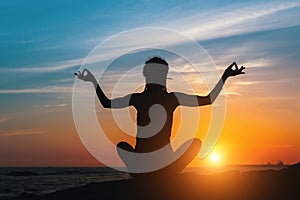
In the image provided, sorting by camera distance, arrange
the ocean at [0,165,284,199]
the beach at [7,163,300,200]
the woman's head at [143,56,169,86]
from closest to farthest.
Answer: the woman's head at [143,56,169,86]
the beach at [7,163,300,200]
the ocean at [0,165,284,199]

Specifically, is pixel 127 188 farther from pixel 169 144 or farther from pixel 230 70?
pixel 230 70

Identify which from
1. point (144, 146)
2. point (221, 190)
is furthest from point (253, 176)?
point (144, 146)

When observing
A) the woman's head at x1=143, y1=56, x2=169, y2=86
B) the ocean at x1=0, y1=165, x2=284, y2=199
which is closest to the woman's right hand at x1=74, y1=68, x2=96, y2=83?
the woman's head at x1=143, y1=56, x2=169, y2=86

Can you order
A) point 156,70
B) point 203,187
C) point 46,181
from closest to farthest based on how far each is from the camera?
point 156,70 < point 203,187 < point 46,181

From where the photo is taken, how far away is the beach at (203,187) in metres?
9.63

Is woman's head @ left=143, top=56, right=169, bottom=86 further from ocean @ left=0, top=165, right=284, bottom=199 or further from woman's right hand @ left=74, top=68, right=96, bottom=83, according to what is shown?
ocean @ left=0, top=165, right=284, bottom=199

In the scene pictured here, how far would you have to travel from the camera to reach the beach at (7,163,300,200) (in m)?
9.63

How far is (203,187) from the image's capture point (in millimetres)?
10039

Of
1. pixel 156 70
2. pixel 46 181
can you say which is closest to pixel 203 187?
pixel 156 70

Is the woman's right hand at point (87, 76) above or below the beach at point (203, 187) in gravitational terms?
above

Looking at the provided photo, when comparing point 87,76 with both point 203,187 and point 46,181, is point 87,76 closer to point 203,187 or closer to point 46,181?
point 203,187

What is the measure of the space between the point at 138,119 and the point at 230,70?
6.51 ft

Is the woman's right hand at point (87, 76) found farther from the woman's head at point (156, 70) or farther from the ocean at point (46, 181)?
the ocean at point (46, 181)

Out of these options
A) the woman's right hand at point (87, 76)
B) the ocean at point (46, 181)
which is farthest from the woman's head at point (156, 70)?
the ocean at point (46, 181)
